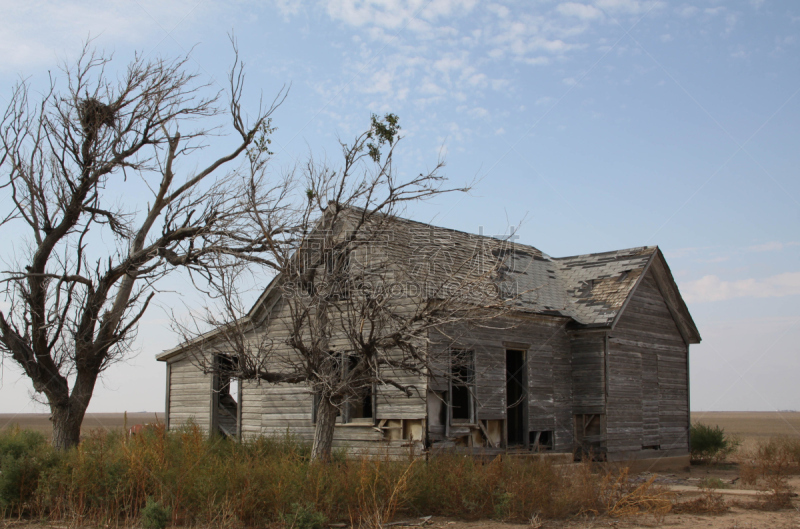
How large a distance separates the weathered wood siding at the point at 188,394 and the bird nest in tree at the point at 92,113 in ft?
20.5

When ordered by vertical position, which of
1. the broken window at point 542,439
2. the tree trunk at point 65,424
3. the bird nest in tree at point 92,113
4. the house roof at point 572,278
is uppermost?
the bird nest in tree at point 92,113

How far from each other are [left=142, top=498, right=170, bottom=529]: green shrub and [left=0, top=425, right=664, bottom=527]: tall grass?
0.16 meters

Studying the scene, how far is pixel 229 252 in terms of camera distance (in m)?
14.8

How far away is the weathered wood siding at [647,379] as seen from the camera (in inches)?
723

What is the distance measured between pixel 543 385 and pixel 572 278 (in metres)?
4.48

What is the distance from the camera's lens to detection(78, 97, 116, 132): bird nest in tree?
611 inches

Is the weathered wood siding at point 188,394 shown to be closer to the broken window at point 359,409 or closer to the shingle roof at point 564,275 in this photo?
the broken window at point 359,409

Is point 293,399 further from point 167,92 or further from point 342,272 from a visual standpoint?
point 167,92

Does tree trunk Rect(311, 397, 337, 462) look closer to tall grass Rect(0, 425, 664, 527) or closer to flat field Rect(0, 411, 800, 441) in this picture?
tall grass Rect(0, 425, 664, 527)

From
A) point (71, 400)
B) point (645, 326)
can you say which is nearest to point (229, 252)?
point (71, 400)

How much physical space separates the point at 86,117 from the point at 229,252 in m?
4.54

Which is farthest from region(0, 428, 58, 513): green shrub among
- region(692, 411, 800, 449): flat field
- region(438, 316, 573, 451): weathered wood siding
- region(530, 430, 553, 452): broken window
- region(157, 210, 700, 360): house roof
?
region(692, 411, 800, 449): flat field

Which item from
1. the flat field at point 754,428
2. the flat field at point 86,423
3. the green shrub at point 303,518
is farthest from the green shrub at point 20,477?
the flat field at point 754,428

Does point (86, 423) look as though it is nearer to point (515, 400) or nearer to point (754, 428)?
point (754, 428)
